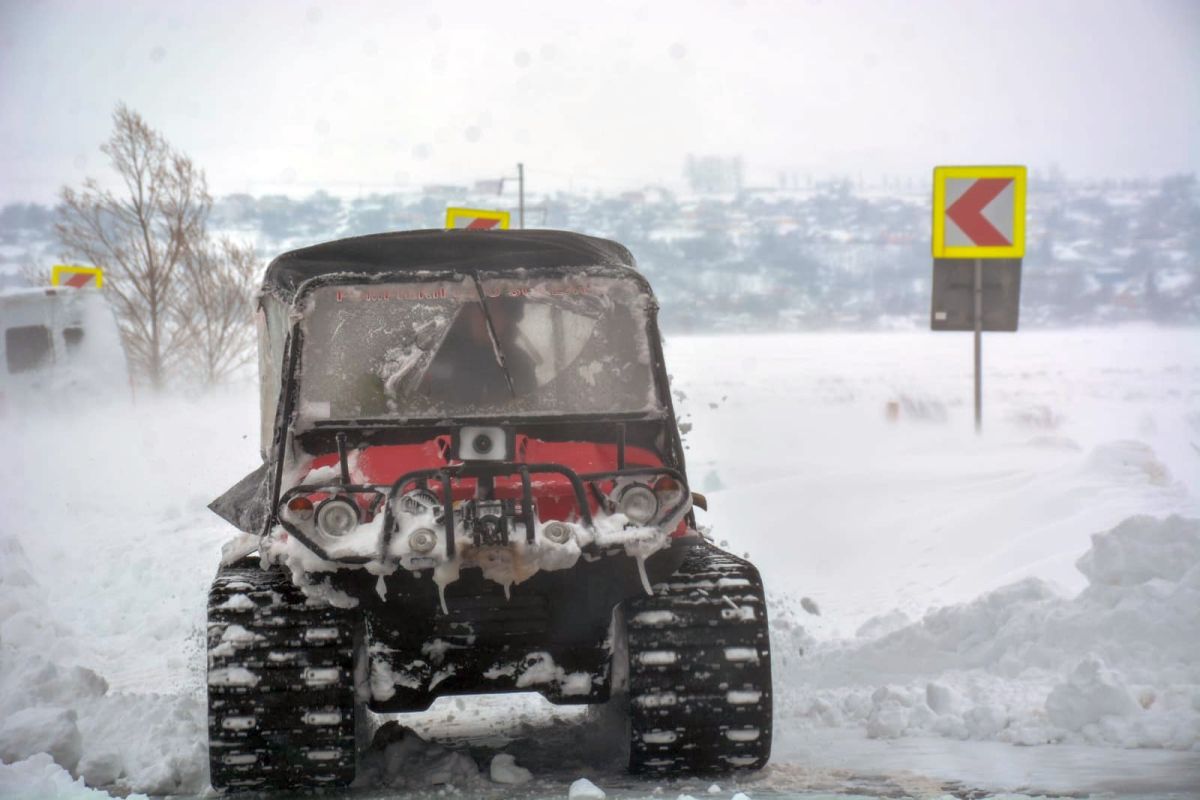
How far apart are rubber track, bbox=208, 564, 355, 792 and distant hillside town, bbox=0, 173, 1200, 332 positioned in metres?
21.2

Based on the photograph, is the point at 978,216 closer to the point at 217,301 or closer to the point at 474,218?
the point at 474,218

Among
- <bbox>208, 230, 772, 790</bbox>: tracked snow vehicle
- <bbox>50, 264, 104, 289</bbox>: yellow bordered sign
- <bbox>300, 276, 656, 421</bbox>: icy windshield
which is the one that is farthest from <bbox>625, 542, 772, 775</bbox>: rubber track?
<bbox>50, 264, 104, 289</bbox>: yellow bordered sign

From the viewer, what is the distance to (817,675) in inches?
267

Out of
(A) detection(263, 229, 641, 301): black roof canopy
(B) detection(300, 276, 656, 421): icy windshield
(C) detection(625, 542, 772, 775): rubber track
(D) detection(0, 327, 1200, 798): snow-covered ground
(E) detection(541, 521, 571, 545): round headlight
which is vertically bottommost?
(D) detection(0, 327, 1200, 798): snow-covered ground

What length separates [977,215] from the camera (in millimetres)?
10430

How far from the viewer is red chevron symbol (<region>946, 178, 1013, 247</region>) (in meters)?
10.4

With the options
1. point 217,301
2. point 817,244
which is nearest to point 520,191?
point 217,301

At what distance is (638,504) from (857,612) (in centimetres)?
368

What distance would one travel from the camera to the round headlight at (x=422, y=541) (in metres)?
4.54

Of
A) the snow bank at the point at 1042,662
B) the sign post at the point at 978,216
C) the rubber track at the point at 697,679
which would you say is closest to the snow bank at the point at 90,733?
the rubber track at the point at 697,679

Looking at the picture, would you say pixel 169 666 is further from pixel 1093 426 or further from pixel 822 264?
pixel 822 264

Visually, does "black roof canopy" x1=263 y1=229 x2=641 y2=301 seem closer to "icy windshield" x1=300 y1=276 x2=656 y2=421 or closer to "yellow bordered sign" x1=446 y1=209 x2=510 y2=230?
"icy windshield" x1=300 y1=276 x2=656 y2=421

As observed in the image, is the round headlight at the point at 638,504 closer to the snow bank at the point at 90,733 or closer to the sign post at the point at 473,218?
the snow bank at the point at 90,733

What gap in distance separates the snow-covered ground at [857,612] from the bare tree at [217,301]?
9.12m
